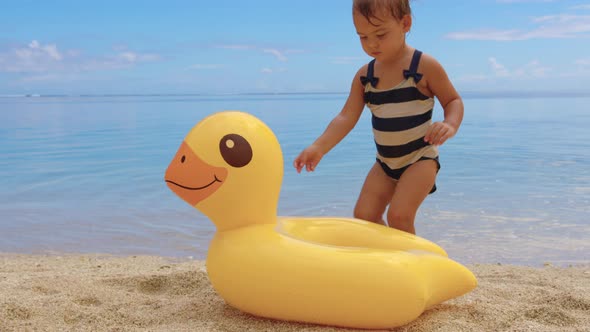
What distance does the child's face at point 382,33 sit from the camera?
2582 mm

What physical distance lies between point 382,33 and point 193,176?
100 cm

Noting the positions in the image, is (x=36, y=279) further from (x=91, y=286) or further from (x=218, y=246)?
(x=218, y=246)

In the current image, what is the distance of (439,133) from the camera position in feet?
8.20

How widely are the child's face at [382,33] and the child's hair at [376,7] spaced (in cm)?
2

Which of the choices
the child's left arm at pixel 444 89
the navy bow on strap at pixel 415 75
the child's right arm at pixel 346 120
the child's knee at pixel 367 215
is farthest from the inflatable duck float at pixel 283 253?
the navy bow on strap at pixel 415 75

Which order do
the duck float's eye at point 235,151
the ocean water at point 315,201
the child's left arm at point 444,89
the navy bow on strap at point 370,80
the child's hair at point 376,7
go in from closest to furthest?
the duck float's eye at point 235,151 < the child's hair at point 376,7 < the child's left arm at point 444,89 < the navy bow on strap at point 370,80 < the ocean water at point 315,201

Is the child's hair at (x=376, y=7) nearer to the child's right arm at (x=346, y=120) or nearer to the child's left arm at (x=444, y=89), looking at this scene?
the child's left arm at (x=444, y=89)

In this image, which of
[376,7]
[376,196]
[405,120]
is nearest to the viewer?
[376,7]

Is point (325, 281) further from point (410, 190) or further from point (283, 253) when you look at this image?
point (410, 190)

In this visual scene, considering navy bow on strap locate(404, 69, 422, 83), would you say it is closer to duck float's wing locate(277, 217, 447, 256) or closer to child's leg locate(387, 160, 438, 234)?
child's leg locate(387, 160, 438, 234)

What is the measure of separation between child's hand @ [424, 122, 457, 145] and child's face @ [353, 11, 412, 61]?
0.41m

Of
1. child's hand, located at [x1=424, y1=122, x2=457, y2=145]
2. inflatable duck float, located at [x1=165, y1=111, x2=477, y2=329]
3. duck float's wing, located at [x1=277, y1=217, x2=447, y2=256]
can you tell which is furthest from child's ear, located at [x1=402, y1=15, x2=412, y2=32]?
duck float's wing, located at [x1=277, y1=217, x2=447, y2=256]

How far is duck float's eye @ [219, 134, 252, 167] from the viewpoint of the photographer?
2432mm

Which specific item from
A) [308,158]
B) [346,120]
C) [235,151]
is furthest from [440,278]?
[235,151]
